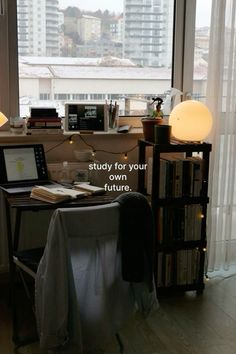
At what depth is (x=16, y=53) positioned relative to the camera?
125 inches

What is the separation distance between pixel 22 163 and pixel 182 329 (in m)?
1.34

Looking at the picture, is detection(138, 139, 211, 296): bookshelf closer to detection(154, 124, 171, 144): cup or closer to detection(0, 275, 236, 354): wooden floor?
detection(154, 124, 171, 144): cup

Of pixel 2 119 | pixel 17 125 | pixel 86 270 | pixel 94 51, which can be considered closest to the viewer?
pixel 86 270

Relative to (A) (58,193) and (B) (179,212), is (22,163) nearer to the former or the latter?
(A) (58,193)

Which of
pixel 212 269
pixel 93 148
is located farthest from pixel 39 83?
pixel 212 269

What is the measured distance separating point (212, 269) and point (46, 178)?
4.57ft

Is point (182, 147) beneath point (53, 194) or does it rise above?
above

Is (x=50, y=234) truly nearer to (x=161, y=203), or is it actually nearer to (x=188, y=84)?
(x=161, y=203)

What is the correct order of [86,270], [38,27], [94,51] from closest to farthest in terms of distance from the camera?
1. [86,270]
2. [38,27]
3. [94,51]

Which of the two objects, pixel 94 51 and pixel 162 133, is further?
pixel 94 51

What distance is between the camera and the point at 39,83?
3.26 metres

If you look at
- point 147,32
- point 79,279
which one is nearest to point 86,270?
point 79,279

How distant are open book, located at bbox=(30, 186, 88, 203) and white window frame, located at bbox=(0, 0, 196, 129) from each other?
80 centimetres

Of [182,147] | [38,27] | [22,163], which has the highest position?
[38,27]
